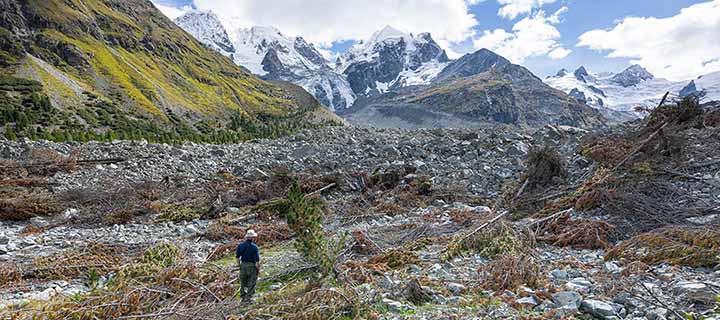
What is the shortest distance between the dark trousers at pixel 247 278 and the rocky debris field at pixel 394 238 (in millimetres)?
301

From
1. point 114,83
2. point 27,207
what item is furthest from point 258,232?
point 114,83

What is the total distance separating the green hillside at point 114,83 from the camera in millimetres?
61188

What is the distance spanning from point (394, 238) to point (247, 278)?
5602mm

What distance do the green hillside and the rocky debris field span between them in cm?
2953

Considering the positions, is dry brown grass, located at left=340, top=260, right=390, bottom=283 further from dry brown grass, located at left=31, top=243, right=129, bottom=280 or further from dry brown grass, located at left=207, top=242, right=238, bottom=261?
dry brown grass, located at left=31, top=243, right=129, bottom=280

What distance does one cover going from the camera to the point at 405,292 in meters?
8.21

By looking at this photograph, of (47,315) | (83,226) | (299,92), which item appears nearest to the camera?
(47,315)

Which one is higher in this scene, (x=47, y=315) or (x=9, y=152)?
(x=9, y=152)

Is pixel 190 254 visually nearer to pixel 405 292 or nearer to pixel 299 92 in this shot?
pixel 405 292

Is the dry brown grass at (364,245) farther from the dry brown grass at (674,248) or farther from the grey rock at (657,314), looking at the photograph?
the grey rock at (657,314)

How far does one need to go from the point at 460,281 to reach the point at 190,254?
7645 millimetres

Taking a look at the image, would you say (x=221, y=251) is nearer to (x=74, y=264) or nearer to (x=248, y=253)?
(x=74, y=264)

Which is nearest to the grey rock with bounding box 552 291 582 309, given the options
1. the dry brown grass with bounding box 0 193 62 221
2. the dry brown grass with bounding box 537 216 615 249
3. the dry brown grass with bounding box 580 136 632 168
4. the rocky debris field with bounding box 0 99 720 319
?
the rocky debris field with bounding box 0 99 720 319

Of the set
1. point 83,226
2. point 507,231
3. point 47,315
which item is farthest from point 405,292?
point 83,226
